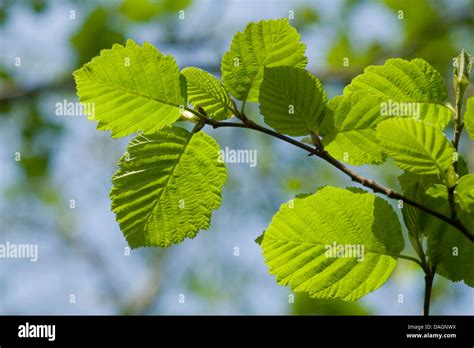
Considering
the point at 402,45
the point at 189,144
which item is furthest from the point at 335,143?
the point at 402,45

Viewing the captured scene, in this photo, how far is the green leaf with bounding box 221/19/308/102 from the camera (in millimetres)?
1022

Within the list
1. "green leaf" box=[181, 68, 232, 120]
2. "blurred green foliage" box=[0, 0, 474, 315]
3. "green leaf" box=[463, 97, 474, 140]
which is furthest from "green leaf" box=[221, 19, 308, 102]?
"blurred green foliage" box=[0, 0, 474, 315]

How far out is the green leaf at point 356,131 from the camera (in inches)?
39.8

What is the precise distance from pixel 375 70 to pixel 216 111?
29cm

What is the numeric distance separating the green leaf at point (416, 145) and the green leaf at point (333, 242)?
0.32 feet

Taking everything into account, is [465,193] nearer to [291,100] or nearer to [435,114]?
[435,114]

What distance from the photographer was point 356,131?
3.38 ft

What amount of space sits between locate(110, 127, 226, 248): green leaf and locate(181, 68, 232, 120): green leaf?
0.05 m

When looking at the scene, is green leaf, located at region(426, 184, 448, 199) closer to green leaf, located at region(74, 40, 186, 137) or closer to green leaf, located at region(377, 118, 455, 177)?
green leaf, located at region(377, 118, 455, 177)

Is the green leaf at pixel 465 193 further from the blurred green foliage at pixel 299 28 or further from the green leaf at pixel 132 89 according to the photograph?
the blurred green foliage at pixel 299 28

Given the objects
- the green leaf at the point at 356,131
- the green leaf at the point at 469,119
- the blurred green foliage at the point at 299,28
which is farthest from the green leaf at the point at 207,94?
the blurred green foliage at the point at 299,28
